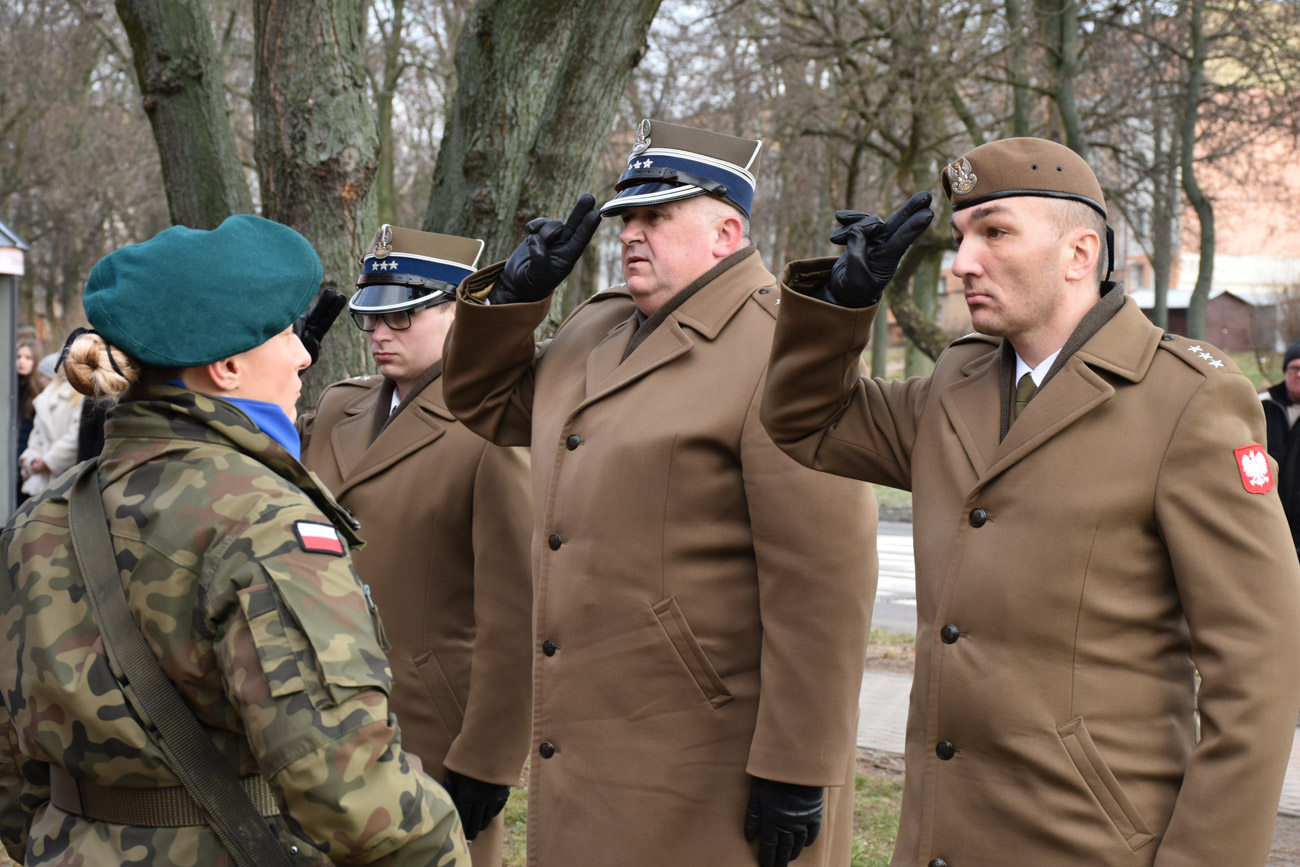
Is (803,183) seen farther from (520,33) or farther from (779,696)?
(779,696)

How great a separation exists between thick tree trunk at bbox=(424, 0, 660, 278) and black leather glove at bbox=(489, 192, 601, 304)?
2125mm

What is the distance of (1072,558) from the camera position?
7.73 ft

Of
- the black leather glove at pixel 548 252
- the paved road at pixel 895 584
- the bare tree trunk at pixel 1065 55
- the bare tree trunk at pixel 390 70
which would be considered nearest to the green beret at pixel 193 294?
the black leather glove at pixel 548 252

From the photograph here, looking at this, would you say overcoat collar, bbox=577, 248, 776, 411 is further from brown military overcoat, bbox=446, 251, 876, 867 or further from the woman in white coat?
the woman in white coat

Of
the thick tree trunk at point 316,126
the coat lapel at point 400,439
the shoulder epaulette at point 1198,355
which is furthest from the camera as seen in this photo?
the thick tree trunk at point 316,126

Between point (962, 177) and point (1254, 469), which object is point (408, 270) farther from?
point (1254, 469)

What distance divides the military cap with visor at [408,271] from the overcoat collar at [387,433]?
8.7 inches

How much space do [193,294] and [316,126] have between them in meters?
3.43

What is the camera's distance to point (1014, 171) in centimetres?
252

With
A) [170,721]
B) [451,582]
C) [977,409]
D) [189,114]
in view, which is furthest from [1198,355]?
[189,114]

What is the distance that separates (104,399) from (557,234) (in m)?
1.41

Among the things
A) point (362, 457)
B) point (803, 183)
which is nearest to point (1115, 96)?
point (803, 183)

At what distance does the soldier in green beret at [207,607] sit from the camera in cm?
186

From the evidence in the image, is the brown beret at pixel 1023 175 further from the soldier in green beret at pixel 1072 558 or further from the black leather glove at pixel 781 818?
the black leather glove at pixel 781 818
